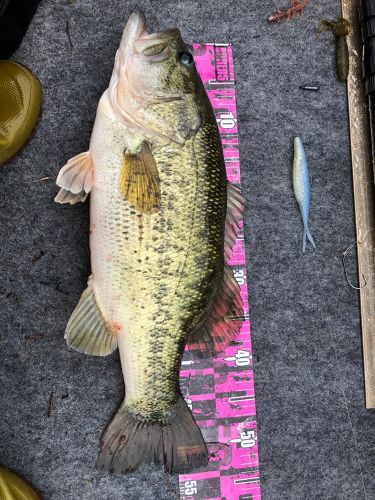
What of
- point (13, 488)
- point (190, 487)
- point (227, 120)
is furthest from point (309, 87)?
point (13, 488)

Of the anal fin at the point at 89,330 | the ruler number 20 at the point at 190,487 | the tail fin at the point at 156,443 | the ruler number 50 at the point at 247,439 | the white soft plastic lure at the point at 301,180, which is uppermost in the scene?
the white soft plastic lure at the point at 301,180

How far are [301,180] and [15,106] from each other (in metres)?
0.94

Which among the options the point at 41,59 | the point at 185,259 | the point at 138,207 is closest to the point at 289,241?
the point at 185,259

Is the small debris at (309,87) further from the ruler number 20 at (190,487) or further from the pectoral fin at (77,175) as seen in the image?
the ruler number 20 at (190,487)

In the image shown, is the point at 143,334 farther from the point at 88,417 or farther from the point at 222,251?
the point at 88,417

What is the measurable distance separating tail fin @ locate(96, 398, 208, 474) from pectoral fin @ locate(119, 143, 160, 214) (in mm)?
569

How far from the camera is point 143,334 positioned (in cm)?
141

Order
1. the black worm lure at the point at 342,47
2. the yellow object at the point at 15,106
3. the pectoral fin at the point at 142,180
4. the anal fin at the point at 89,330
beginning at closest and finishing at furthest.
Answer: the pectoral fin at the point at 142,180
the anal fin at the point at 89,330
the yellow object at the point at 15,106
the black worm lure at the point at 342,47

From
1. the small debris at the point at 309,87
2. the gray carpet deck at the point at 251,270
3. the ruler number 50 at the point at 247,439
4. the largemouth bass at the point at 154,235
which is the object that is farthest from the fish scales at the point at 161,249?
the small debris at the point at 309,87

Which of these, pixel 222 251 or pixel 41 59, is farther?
pixel 41 59

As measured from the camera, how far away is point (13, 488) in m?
1.54

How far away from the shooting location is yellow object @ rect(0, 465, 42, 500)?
1.51m

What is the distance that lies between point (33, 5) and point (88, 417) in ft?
4.12

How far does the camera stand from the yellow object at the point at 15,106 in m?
1.57
